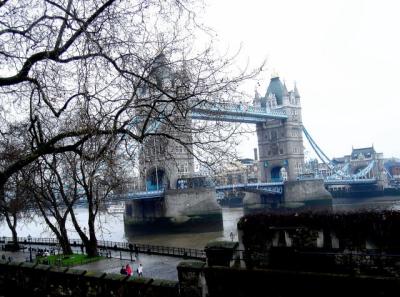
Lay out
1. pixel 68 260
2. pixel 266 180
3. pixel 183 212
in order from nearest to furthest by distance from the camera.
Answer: pixel 68 260 → pixel 183 212 → pixel 266 180

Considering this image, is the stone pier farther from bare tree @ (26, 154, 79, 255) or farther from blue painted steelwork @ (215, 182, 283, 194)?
bare tree @ (26, 154, 79, 255)

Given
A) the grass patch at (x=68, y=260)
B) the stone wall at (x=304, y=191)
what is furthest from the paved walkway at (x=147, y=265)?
the stone wall at (x=304, y=191)

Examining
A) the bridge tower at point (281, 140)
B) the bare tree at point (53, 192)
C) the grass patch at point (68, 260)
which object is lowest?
the grass patch at point (68, 260)

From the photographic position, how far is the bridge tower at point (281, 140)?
84438 millimetres

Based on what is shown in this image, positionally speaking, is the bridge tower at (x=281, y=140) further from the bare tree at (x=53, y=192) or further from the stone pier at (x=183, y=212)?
the bare tree at (x=53, y=192)

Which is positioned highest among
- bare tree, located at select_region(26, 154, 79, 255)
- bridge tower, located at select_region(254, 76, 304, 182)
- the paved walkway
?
bridge tower, located at select_region(254, 76, 304, 182)

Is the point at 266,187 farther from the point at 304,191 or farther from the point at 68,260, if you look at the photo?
the point at 68,260

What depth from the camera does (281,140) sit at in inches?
3369

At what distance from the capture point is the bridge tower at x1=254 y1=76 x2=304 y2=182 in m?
84.4

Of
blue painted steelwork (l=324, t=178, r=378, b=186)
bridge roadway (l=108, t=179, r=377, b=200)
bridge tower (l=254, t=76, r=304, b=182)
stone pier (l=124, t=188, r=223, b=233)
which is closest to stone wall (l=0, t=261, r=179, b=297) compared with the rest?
bridge roadway (l=108, t=179, r=377, b=200)

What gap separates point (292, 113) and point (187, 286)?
83.8m

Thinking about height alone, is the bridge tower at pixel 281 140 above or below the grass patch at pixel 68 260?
above

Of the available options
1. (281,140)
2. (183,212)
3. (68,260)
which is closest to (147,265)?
(68,260)

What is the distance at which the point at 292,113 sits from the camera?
88812mm
